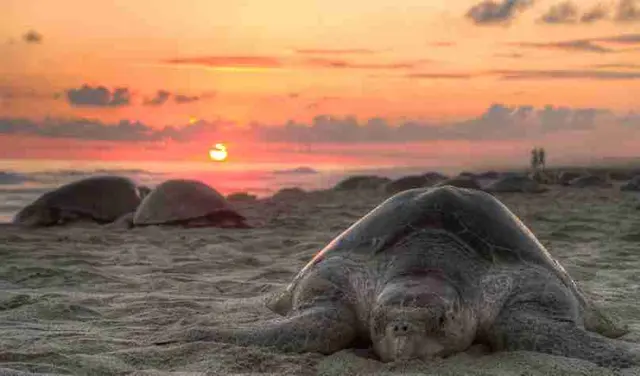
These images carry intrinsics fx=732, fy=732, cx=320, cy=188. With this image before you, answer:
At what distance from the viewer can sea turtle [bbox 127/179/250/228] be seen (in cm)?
1069

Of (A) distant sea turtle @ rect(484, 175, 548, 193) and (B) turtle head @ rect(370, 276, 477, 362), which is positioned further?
(A) distant sea turtle @ rect(484, 175, 548, 193)

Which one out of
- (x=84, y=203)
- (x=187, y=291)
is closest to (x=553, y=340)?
(x=187, y=291)

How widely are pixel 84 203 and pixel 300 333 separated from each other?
Result: 9.16 meters

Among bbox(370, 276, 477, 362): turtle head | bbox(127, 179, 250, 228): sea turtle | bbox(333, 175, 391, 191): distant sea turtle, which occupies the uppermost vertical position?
bbox(370, 276, 477, 362): turtle head

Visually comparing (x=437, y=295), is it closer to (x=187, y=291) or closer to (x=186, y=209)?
(x=187, y=291)

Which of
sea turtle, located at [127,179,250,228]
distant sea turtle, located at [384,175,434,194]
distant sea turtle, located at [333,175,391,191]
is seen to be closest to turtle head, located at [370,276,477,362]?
sea turtle, located at [127,179,250,228]

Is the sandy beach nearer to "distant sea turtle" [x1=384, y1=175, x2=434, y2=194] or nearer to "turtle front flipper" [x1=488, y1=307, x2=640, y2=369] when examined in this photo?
"turtle front flipper" [x1=488, y1=307, x2=640, y2=369]

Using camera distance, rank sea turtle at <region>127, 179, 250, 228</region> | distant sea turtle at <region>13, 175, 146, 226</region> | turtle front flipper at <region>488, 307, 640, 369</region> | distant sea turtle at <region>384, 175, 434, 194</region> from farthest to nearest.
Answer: distant sea turtle at <region>384, 175, 434, 194</region>, distant sea turtle at <region>13, 175, 146, 226</region>, sea turtle at <region>127, 179, 250, 228</region>, turtle front flipper at <region>488, 307, 640, 369</region>

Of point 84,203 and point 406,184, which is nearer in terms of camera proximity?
point 84,203

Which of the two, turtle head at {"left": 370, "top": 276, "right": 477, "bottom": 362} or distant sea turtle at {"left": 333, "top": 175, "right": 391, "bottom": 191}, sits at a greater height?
turtle head at {"left": 370, "top": 276, "right": 477, "bottom": 362}

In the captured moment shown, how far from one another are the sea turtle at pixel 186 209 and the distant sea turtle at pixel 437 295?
22.0 feet

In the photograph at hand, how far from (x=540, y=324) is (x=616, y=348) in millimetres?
333

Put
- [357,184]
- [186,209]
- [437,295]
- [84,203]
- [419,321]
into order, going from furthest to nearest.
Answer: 1. [357,184]
2. [84,203]
3. [186,209]
4. [437,295]
5. [419,321]

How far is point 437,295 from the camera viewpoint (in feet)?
10.3
